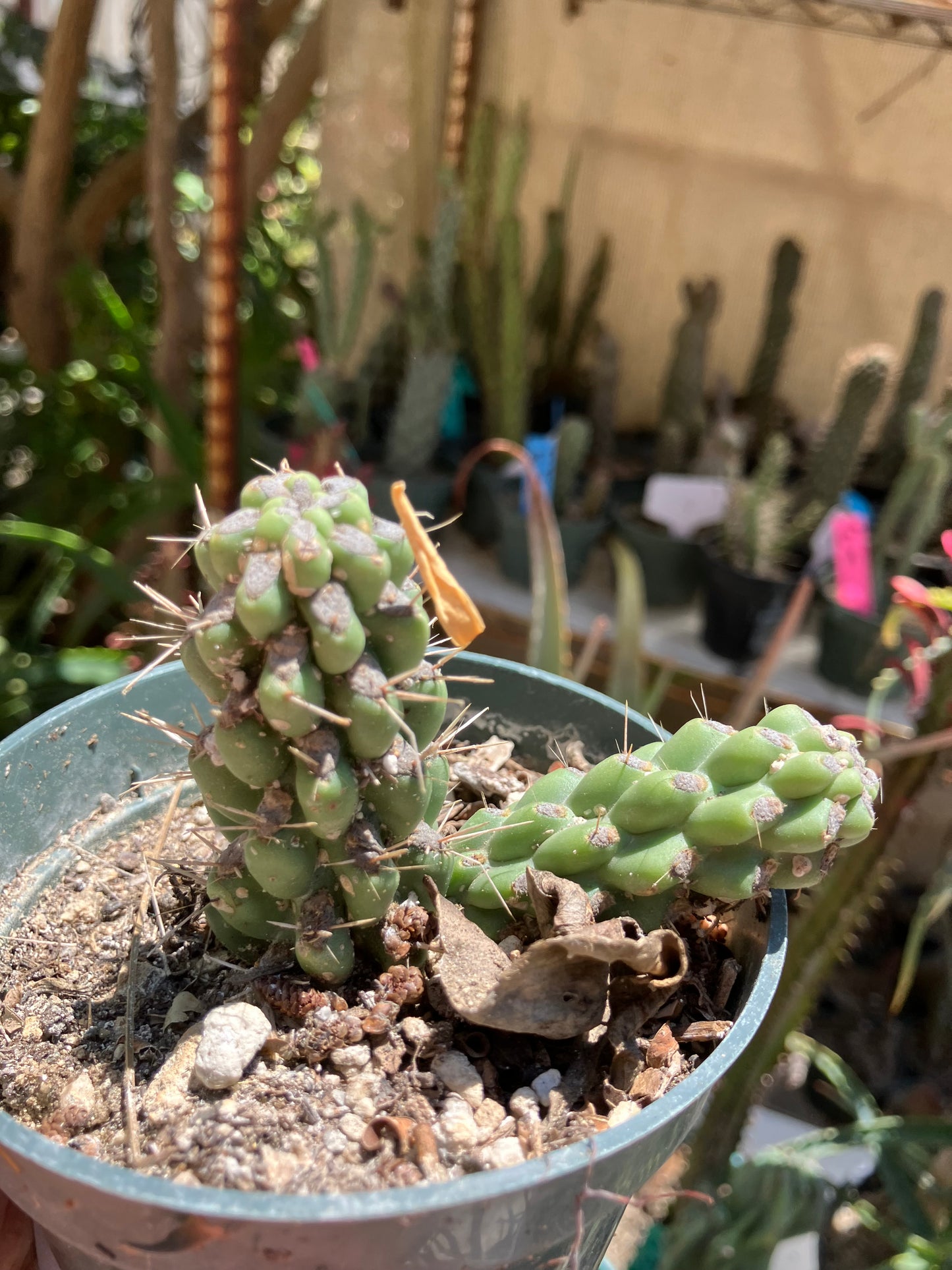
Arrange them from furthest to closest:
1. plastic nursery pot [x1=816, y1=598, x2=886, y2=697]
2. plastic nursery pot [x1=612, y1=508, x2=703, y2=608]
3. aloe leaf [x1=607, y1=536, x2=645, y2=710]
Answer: plastic nursery pot [x1=612, y1=508, x2=703, y2=608] < plastic nursery pot [x1=816, y1=598, x2=886, y2=697] < aloe leaf [x1=607, y1=536, x2=645, y2=710]

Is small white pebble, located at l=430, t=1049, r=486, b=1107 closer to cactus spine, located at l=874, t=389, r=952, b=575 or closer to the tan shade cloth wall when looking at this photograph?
cactus spine, located at l=874, t=389, r=952, b=575

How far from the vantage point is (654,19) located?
5.87ft

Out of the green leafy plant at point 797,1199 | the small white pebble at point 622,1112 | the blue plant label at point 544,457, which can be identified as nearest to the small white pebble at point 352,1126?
the small white pebble at point 622,1112

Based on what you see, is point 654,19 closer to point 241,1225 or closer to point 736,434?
point 736,434

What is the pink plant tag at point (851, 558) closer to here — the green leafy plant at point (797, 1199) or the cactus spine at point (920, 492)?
the cactus spine at point (920, 492)

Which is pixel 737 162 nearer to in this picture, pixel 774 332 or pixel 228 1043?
pixel 774 332

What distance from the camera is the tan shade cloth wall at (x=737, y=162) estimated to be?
1.69 metres

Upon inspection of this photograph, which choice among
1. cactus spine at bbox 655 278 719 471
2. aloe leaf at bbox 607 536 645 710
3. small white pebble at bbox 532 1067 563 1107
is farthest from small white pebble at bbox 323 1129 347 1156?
cactus spine at bbox 655 278 719 471

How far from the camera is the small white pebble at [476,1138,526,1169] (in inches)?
19.3

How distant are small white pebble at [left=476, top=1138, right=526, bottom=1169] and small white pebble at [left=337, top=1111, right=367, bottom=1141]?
60 mm

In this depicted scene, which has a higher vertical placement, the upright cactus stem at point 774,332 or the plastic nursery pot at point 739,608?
the upright cactus stem at point 774,332

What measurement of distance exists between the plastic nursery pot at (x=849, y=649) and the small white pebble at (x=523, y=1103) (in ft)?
3.29

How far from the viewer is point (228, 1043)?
521 millimetres

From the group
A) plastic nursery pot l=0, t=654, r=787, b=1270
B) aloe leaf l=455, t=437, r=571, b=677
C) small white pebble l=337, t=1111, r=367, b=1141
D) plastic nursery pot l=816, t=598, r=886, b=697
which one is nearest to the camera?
plastic nursery pot l=0, t=654, r=787, b=1270
